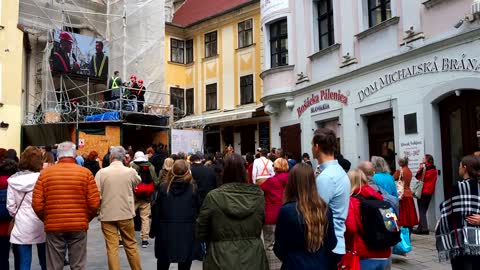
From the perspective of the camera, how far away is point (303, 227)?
11.7 ft

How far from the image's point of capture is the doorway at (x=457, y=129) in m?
10.3

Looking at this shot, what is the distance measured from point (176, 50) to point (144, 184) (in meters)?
20.8

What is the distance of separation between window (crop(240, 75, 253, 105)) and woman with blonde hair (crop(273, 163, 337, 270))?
71.5ft

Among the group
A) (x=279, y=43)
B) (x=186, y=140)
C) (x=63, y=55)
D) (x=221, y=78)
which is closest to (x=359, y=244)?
(x=279, y=43)

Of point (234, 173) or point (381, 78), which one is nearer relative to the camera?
point (234, 173)

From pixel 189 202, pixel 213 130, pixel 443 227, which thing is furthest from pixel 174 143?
pixel 443 227

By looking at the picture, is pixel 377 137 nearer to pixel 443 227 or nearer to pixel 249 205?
pixel 443 227

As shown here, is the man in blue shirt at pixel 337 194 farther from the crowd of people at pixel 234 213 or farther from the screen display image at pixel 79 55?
the screen display image at pixel 79 55

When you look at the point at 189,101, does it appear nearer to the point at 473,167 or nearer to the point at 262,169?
the point at 262,169

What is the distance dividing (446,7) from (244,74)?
16083 mm

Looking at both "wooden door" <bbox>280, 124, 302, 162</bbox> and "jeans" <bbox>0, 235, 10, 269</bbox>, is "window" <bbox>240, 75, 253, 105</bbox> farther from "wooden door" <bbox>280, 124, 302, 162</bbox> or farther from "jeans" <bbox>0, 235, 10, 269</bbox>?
"jeans" <bbox>0, 235, 10, 269</bbox>

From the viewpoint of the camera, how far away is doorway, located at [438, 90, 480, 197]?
1031 cm

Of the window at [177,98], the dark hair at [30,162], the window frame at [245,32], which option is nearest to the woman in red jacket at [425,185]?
the dark hair at [30,162]

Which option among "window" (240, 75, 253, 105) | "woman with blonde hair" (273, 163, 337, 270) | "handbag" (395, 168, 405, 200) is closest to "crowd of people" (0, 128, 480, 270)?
"woman with blonde hair" (273, 163, 337, 270)
